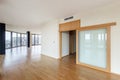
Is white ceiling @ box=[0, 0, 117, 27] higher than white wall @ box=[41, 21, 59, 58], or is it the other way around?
white ceiling @ box=[0, 0, 117, 27]

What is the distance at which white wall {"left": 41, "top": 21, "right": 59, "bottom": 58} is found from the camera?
6.06 meters

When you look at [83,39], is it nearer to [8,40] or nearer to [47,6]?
[47,6]

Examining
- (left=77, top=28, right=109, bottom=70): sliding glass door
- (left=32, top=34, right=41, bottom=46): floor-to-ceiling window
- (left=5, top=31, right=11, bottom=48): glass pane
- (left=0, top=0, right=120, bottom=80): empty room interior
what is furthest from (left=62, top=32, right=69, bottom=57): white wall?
(left=32, top=34, right=41, bottom=46): floor-to-ceiling window

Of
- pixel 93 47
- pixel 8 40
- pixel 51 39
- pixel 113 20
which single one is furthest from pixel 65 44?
pixel 8 40

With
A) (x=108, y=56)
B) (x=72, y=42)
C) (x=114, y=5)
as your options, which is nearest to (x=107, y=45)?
(x=108, y=56)

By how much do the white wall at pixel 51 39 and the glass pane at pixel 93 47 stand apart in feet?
6.24

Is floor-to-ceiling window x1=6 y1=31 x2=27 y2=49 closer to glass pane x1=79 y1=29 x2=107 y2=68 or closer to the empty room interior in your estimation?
the empty room interior

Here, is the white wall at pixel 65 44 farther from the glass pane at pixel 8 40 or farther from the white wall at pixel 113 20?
the glass pane at pixel 8 40

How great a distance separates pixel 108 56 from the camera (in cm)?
353

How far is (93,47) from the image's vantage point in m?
4.11

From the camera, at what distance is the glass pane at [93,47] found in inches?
149

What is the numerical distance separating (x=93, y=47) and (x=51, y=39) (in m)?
3.27

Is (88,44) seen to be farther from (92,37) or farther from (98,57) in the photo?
(98,57)

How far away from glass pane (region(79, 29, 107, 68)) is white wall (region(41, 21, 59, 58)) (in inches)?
74.9
